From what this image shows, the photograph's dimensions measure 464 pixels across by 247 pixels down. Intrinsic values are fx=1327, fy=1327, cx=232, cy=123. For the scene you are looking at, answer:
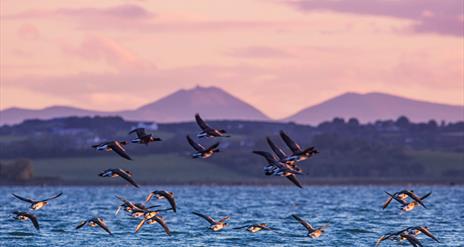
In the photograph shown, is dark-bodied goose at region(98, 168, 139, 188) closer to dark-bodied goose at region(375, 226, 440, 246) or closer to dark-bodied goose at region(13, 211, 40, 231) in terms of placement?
dark-bodied goose at region(13, 211, 40, 231)

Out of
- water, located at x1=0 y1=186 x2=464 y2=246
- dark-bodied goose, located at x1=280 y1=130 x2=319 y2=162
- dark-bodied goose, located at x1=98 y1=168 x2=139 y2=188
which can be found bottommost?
water, located at x1=0 y1=186 x2=464 y2=246

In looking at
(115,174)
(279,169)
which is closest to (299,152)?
(279,169)

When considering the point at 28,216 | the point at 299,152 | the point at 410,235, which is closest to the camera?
the point at 299,152

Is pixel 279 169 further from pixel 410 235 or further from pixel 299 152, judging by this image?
pixel 410 235

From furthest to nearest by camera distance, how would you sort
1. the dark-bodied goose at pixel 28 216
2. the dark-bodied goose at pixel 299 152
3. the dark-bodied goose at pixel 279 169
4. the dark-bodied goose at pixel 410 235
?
the dark-bodied goose at pixel 28 216 → the dark-bodied goose at pixel 410 235 → the dark-bodied goose at pixel 279 169 → the dark-bodied goose at pixel 299 152

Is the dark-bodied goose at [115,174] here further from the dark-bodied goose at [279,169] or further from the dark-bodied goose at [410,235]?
the dark-bodied goose at [410,235]

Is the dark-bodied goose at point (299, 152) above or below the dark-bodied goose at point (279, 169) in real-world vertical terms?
above

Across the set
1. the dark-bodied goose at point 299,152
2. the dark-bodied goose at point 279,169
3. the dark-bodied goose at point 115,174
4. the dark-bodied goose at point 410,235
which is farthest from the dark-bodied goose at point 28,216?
the dark-bodied goose at point 410,235

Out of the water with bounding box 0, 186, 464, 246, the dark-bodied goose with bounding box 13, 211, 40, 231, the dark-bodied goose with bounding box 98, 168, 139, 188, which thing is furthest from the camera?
the water with bounding box 0, 186, 464, 246

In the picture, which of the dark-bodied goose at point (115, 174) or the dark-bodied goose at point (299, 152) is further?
the dark-bodied goose at point (115, 174)

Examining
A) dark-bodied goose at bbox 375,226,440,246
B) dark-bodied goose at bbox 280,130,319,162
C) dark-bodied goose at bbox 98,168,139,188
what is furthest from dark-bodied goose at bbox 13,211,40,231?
dark-bodied goose at bbox 375,226,440,246

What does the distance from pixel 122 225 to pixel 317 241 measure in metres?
18.0

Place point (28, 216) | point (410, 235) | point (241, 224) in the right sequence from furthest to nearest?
point (241, 224), point (410, 235), point (28, 216)

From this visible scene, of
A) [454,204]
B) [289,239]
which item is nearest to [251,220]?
[289,239]
